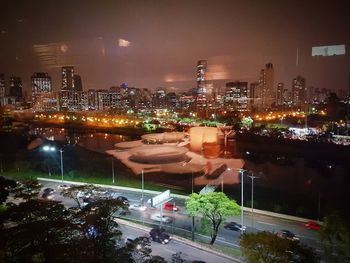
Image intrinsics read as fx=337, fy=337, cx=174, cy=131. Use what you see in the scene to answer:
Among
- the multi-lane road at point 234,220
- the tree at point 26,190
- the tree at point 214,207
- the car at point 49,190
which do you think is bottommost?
the multi-lane road at point 234,220

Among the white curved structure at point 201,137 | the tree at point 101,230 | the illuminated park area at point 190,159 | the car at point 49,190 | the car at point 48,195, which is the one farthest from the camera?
the white curved structure at point 201,137

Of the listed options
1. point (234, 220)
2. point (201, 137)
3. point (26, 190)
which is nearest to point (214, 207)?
point (234, 220)

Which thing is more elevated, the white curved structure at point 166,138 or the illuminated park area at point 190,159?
the white curved structure at point 166,138

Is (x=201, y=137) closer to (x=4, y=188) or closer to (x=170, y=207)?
(x=170, y=207)

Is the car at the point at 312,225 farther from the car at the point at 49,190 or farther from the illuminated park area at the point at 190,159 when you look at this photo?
the car at the point at 49,190

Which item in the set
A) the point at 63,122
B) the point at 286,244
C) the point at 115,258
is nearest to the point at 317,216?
the point at 286,244

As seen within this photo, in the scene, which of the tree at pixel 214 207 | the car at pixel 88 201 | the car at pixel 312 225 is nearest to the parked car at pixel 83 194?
the car at pixel 88 201
